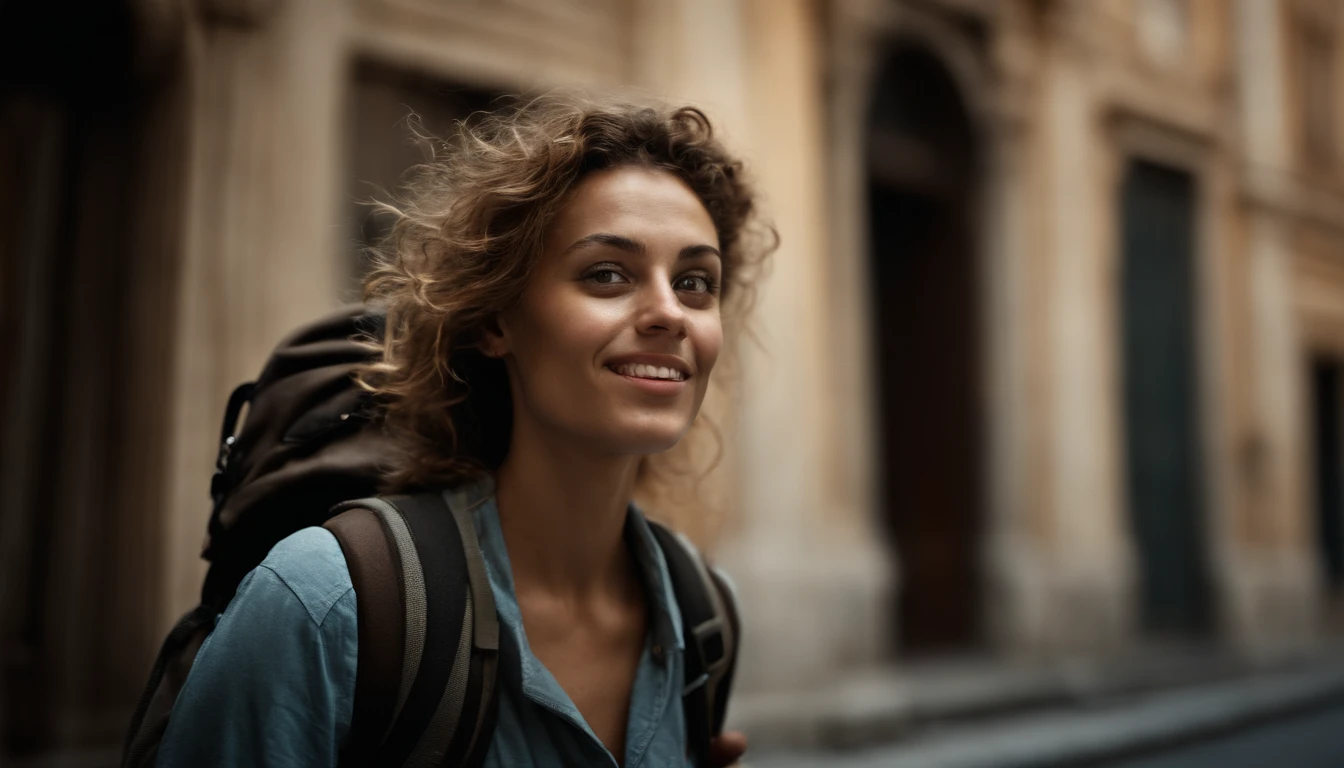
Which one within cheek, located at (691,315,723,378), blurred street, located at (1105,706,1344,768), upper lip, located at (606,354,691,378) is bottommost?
blurred street, located at (1105,706,1344,768)

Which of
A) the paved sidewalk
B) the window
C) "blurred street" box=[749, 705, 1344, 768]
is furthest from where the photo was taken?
the window

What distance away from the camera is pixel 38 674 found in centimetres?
439

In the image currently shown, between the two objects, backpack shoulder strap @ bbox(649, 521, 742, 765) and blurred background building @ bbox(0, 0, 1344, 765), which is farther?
blurred background building @ bbox(0, 0, 1344, 765)

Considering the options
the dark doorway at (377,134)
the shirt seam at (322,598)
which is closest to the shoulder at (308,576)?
the shirt seam at (322,598)

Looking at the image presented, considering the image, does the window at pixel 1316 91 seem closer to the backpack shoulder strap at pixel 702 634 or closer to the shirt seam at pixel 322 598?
the backpack shoulder strap at pixel 702 634

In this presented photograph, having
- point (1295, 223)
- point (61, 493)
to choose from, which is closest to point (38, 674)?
point (61, 493)

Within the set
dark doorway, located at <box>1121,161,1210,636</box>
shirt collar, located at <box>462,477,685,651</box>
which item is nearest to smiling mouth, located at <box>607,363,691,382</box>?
shirt collar, located at <box>462,477,685,651</box>

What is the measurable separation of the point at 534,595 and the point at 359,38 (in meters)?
4.39

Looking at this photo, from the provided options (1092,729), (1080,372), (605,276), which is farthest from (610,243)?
(1080,372)

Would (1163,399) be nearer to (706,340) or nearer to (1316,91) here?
(1316,91)

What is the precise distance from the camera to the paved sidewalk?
6051 mm

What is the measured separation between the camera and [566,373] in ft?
5.15

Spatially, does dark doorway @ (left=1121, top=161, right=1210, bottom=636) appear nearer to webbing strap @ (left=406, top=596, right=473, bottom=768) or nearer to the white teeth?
the white teeth

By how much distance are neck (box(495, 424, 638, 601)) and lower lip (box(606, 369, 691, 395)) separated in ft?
0.45
